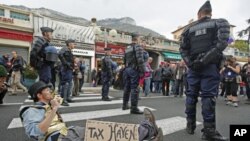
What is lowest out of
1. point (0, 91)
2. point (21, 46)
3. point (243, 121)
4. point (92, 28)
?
point (243, 121)

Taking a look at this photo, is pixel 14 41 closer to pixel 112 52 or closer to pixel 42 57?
pixel 112 52

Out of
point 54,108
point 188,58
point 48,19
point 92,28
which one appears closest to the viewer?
point 54,108

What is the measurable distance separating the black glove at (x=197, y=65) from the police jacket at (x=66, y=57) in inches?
155

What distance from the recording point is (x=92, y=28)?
26.2 metres

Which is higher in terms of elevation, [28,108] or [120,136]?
[28,108]

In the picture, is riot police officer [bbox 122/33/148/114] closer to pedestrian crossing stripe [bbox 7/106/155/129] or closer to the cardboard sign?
pedestrian crossing stripe [bbox 7/106/155/129]

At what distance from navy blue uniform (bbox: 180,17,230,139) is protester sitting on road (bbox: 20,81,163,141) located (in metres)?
1.24

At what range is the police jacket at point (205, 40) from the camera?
4191mm

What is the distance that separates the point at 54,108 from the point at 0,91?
4.71 m

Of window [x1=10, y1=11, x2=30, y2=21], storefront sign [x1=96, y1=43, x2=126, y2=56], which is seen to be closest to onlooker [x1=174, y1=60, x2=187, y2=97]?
window [x1=10, y1=11, x2=30, y2=21]

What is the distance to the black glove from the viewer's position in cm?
429

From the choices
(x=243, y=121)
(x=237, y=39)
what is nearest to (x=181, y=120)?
(x=243, y=121)

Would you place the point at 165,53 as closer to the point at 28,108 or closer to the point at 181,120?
the point at 181,120

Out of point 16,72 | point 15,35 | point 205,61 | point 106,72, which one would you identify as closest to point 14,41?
point 15,35
